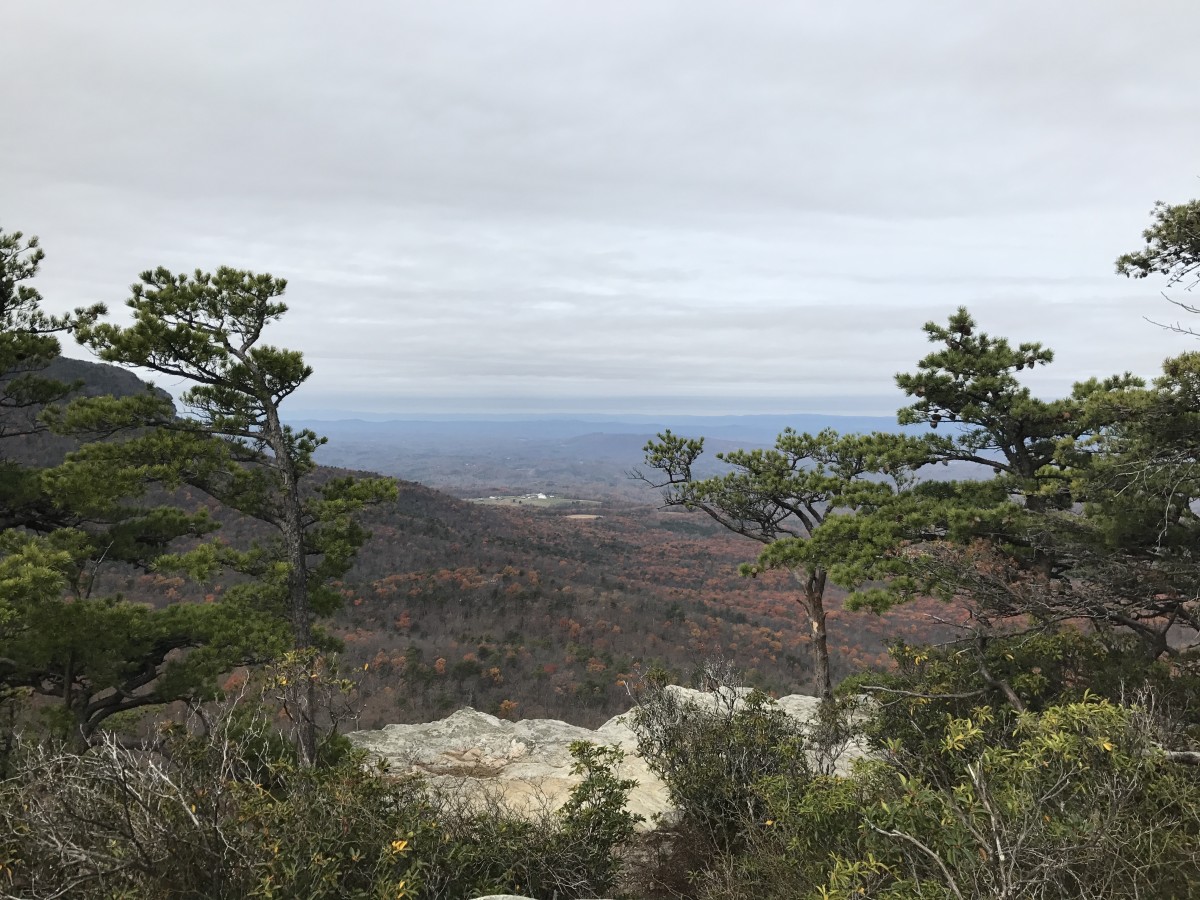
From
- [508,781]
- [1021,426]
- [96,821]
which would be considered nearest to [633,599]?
[508,781]

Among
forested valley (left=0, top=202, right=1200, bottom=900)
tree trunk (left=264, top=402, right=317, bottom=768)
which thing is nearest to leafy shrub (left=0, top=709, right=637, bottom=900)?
forested valley (left=0, top=202, right=1200, bottom=900)

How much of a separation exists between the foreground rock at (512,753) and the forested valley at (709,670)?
7.83ft

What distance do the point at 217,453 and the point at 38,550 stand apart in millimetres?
2706

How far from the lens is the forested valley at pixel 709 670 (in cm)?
375

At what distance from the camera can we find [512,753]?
1362cm

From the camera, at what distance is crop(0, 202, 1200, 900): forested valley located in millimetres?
3746

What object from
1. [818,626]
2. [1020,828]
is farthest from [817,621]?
[1020,828]

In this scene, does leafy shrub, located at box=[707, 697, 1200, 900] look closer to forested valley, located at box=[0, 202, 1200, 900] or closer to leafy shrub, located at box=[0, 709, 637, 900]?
forested valley, located at box=[0, 202, 1200, 900]

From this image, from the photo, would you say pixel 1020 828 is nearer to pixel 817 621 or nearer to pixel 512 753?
pixel 817 621

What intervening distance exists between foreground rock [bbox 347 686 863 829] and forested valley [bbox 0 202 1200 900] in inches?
93.9

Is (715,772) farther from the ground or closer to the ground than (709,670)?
closer to the ground

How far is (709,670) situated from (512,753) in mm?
7699

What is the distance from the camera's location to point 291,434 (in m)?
10.7

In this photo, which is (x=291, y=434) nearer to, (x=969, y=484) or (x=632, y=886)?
(x=632, y=886)
